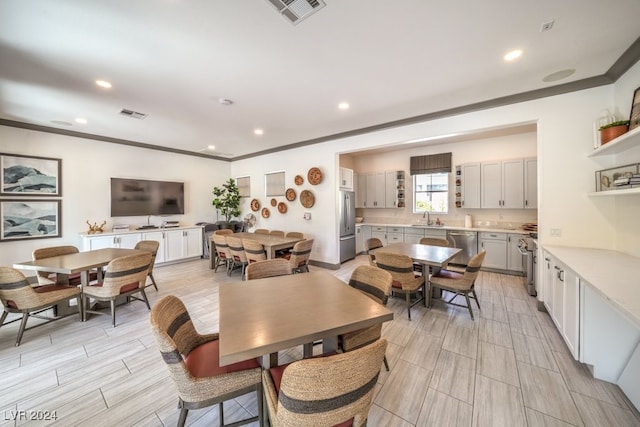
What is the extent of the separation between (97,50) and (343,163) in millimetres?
5164

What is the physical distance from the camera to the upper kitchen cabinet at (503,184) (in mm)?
4877

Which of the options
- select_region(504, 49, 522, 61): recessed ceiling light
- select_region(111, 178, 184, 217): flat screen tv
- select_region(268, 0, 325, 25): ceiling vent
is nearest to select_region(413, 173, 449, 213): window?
select_region(504, 49, 522, 61): recessed ceiling light

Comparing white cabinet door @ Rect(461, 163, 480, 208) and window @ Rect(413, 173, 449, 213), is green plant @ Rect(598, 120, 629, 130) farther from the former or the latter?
window @ Rect(413, 173, 449, 213)

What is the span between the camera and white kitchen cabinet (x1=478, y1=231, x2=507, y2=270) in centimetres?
480

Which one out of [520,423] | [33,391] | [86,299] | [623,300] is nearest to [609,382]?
[520,423]

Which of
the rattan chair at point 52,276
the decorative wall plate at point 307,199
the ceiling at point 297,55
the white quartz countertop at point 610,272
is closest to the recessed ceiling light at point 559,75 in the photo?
the ceiling at point 297,55

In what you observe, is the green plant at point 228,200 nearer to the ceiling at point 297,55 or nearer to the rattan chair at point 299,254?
the ceiling at point 297,55

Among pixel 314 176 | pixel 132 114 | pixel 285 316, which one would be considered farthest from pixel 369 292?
pixel 132 114

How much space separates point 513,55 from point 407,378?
128 inches

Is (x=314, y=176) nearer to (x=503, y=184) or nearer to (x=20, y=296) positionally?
(x=503, y=184)

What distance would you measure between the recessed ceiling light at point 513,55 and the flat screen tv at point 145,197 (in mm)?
6961

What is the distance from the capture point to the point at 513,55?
2422mm

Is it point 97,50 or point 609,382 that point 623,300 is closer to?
point 609,382

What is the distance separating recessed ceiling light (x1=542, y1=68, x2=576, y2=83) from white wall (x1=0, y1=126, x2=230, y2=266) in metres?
7.42
